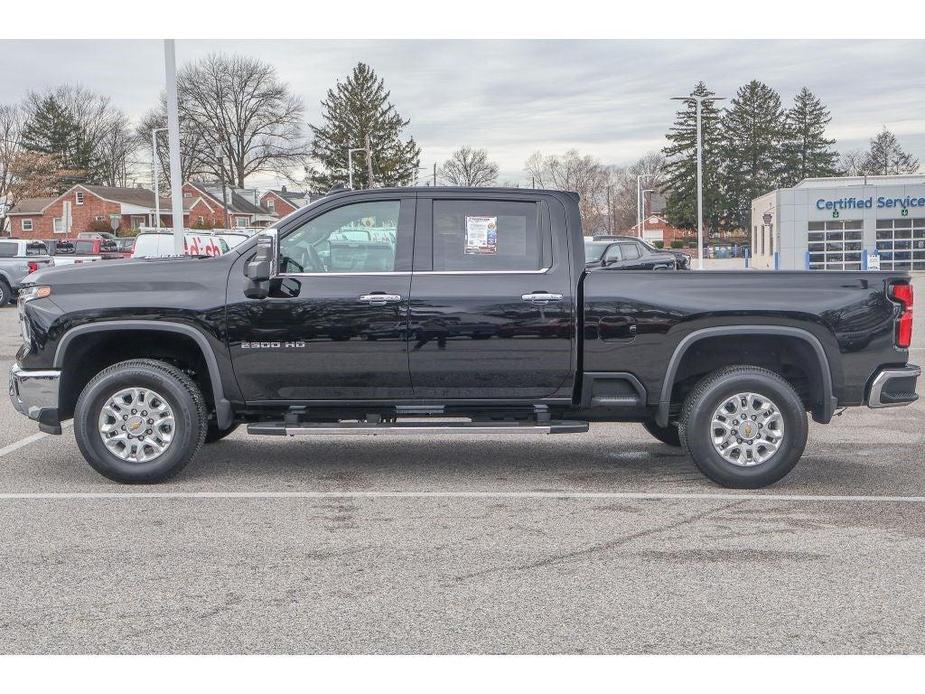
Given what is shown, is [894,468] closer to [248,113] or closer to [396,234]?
[396,234]

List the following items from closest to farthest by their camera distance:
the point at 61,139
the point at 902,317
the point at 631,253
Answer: the point at 902,317 < the point at 631,253 < the point at 61,139

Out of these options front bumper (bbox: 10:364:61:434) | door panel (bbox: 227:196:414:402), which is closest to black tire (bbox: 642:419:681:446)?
door panel (bbox: 227:196:414:402)

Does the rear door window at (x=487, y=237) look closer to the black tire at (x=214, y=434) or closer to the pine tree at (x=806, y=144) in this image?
the black tire at (x=214, y=434)

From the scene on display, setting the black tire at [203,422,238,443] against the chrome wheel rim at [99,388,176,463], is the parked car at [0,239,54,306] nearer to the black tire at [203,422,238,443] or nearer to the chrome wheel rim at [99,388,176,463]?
the black tire at [203,422,238,443]

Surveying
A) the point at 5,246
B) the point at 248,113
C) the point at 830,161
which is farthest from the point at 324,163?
the point at 5,246

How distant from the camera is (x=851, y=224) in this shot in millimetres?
54062

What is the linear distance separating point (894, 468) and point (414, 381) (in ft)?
11.8

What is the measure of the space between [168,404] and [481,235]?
94.7 inches

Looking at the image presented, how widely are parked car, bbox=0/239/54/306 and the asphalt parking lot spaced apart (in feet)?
73.0

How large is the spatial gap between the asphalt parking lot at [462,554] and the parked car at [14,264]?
2225cm

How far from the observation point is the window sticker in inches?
296

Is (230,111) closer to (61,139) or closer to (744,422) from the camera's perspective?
(61,139)

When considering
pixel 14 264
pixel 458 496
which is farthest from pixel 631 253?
pixel 458 496

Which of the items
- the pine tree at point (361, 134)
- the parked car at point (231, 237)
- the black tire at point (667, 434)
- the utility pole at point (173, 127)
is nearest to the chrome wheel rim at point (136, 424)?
the black tire at point (667, 434)
